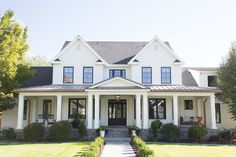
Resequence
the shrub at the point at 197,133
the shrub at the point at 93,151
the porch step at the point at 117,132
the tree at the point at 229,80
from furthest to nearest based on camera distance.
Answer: the tree at the point at 229,80
the porch step at the point at 117,132
the shrub at the point at 197,133
the shrub at the point at 93,151

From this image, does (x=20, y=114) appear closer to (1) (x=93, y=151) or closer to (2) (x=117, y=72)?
(2) (x=117, y=72)

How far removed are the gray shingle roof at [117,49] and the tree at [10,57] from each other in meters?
5.38

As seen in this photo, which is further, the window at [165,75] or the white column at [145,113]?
the window at [165,75]

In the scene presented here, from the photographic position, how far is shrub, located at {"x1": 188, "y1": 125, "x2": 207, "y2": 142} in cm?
2094

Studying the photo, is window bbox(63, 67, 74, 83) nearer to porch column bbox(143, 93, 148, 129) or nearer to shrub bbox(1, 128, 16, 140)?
shrub bbox(1, 128, 16, 140)

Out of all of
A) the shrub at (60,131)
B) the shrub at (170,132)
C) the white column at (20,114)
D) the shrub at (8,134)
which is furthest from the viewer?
the white column at (20,114)

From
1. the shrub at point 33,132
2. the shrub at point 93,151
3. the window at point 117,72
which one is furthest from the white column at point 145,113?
the shrub at point 93,151

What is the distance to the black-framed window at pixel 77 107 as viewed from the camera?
25527 mm

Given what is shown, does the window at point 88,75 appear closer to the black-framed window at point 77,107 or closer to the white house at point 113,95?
the white house at point 113,95

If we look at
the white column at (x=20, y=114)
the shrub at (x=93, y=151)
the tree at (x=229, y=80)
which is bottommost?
the shrub at (x=93, y=151)

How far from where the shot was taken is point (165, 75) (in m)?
26.1

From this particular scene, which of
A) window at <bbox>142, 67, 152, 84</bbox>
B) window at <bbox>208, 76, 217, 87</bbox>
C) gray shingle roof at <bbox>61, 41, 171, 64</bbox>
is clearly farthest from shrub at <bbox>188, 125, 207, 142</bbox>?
gray shingle roof at <bbox>61, 41, 171, 64</bbox>

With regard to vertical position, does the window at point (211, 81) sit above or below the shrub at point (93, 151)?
above

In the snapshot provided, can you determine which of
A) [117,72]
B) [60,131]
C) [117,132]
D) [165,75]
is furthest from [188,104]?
[60,131]
